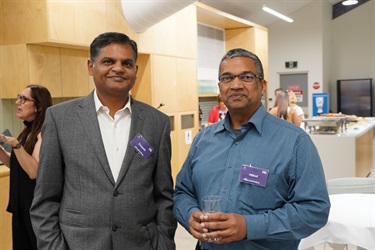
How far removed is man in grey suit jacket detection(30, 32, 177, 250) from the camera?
5.39 feet

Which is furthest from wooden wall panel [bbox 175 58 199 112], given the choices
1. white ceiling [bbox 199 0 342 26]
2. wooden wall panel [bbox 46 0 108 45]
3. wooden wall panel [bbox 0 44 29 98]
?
white ceiling [bbox 199 0 342 26]

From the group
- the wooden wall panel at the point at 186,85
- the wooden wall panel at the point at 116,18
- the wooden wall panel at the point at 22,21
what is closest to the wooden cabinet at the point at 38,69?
the wooden wall panel at the point at 22,21

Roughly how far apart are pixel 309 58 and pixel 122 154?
11570mm

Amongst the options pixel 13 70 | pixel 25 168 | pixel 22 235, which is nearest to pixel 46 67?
pixel 13 70

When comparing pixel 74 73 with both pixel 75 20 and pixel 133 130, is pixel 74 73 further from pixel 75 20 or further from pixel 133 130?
pixel 133 130

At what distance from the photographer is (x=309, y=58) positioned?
12305 mm

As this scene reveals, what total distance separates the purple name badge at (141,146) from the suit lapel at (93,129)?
14 centimetres

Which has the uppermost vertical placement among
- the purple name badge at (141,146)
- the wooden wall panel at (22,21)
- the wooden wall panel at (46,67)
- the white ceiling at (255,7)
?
the white ceiling at (255,7)

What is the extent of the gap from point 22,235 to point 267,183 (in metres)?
1.97

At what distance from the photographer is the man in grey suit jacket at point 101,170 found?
5.39ft

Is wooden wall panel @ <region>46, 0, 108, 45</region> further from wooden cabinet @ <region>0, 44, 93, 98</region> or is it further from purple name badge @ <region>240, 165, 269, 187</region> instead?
purple name badge @ <region>240, 165, 269, 187</region>

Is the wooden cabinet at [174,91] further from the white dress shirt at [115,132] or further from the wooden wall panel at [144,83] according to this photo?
the white dress shirt at [115,132]

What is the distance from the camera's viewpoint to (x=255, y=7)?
1034 cm

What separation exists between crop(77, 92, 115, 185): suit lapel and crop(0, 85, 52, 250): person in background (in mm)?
1011
